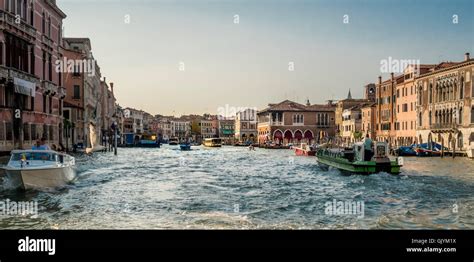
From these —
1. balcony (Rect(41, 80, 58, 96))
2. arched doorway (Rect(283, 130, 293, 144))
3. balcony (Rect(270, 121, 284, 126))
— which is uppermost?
balcony (Rect(41, 80, 58, 96))

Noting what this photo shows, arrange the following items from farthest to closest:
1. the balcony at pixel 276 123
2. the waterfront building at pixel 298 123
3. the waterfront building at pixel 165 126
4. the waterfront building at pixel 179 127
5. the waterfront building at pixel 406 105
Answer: the waterfront building at pixel 179 127 < the waterfront building at pixel 165 126 < the balcony at pixel 276 123 < the waterfront building at pixel 298 123 < the waterfront building at pixel 406 105

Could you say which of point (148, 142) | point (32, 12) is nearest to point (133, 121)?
point (148, 142)

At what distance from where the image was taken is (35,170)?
41.7ft

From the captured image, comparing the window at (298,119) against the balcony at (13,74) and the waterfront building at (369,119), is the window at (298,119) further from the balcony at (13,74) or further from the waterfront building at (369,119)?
the balcony at (13,74)

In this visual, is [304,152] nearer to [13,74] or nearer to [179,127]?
[13,74]

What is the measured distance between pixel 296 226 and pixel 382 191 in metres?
6.84

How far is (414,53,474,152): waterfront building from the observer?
138 feet

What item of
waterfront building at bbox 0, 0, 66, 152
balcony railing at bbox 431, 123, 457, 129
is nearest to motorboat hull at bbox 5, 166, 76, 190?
waterfront building at bbox 0, 0, 66, 152

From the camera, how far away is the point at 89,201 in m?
11.6

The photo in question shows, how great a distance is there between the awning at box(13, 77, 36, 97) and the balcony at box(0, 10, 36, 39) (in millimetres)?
2471

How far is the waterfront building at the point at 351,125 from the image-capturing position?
224 ft

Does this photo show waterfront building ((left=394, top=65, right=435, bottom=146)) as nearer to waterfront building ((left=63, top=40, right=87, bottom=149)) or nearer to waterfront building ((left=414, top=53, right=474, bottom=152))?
waterfront building ((left=414, top=53, right=474, bottom=152))

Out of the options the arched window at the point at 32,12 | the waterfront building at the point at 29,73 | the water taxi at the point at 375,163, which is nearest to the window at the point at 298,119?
the waterfront building at the point at 29,73
